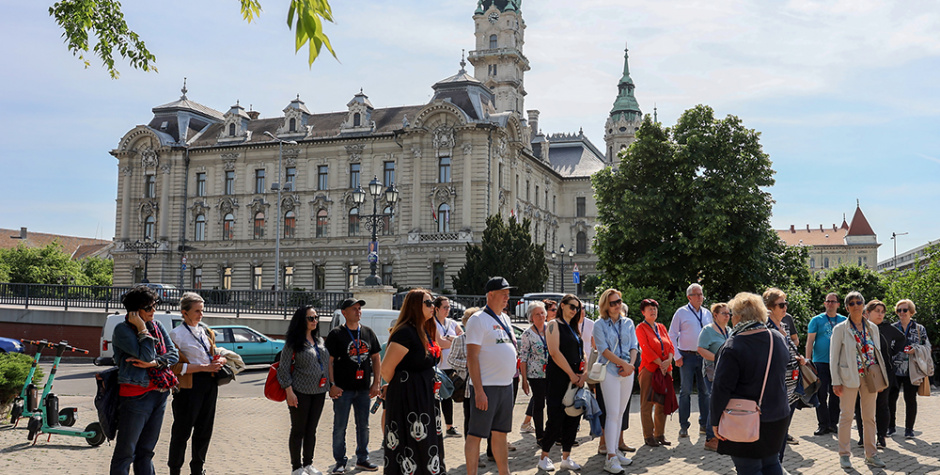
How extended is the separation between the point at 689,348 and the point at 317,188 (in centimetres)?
5016

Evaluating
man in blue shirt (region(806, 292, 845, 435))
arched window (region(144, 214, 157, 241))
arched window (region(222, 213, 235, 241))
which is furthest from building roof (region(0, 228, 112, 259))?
man in blue shirt (region(806, 292, 845, 435))

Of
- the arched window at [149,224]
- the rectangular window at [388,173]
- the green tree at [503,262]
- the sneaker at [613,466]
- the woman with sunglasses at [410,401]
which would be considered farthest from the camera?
the arched window at [149,224]

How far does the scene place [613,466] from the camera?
28.4ft

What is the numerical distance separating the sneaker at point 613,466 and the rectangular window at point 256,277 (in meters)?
53.4

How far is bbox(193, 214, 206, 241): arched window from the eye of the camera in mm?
61562

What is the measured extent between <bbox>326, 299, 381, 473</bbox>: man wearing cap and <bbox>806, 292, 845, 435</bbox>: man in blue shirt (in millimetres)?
6378

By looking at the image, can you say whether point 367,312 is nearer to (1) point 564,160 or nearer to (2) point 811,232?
(1) point 564,160

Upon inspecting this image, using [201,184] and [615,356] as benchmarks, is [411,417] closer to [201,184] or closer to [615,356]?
[615,356]

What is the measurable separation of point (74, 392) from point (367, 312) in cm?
707

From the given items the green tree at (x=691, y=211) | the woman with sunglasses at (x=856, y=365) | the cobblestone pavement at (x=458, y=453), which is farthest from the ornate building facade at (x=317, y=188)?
the woman with sunglasses at (x=856, y=365)

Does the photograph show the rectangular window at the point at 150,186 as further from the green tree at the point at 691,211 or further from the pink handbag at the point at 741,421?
the pink handbag at the point at 741,421

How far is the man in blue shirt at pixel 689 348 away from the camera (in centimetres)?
1083

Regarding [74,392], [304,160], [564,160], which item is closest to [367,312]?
[74,392]

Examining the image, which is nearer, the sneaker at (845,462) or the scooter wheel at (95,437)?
the sneaker at (845,462)
